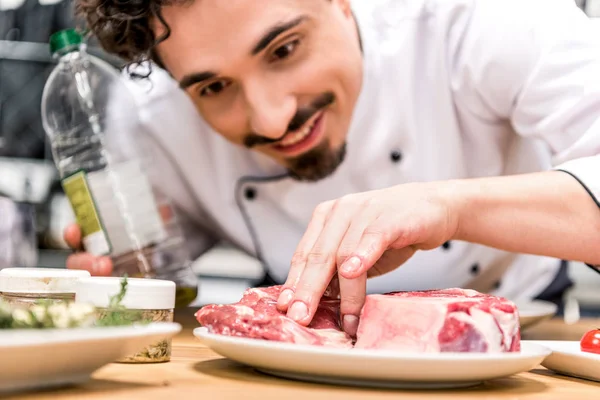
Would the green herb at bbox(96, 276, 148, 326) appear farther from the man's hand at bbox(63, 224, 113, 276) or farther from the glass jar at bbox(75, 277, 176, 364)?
the man's hand at bbox(63, 224, 113, 276)

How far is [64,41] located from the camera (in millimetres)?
1458

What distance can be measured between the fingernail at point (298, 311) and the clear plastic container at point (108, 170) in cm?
58

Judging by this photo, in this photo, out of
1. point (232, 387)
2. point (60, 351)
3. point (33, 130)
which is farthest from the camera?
point (33, 130)

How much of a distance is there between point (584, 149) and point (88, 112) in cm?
123

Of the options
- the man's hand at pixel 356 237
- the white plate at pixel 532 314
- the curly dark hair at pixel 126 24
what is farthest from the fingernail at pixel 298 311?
the curly dark hair at pixel 126 24

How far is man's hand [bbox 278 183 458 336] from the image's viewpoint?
0.89 metres

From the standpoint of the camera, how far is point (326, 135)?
5.14 ft

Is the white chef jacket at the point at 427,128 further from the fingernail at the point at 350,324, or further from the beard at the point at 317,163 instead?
the fingernail at the point at 350,324

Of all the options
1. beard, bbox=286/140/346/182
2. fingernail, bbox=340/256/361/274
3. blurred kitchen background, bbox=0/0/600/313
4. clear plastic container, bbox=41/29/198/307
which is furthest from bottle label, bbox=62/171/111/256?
blurred kitchen background, bbox=0/0/600/313

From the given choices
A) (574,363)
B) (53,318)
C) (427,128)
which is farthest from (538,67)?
(53,318)

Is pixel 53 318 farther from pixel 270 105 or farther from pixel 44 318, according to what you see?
pixel 270 105

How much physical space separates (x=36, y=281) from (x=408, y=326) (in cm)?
43

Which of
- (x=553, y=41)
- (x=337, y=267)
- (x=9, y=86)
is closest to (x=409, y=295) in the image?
(x=337, y=267)

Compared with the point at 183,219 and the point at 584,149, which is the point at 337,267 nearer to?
the point at 584,149
